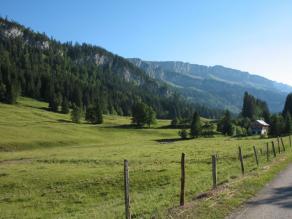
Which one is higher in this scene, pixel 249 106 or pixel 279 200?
pixel 249 106

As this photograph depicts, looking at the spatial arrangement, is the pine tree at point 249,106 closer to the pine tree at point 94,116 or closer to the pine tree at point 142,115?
the pine tree at point 142,115

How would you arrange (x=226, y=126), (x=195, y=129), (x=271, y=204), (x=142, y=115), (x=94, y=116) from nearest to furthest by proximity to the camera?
(x=271, y=204)
(x=195, y=129)
(x=226, y=126)
(x=94, y=116)
(x=142, y=115)

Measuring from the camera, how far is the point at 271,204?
52.0 feet

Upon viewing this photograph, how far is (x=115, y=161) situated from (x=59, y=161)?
31.1 ft

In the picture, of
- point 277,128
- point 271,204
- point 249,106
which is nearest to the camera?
point 271,204

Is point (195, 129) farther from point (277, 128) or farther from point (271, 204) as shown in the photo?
point (271, 204)

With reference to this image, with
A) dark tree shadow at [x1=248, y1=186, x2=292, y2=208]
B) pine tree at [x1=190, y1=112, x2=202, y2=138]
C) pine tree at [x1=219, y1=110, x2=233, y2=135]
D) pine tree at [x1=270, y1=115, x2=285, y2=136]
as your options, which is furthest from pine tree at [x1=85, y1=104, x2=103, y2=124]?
dark tree shadow at [x1=248, y1=186, x2=292, y2=208]

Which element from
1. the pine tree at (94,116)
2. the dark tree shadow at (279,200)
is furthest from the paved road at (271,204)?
the pine tree at (94,116)

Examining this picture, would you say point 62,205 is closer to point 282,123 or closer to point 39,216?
point 39,216

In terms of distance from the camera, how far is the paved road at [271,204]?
1391 centimetres

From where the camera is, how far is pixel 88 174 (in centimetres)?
3628

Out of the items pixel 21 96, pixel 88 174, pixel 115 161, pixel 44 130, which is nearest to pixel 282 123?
pixel 44 130

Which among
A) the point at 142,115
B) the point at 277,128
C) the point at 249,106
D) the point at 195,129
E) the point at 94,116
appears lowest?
the point at 195,129

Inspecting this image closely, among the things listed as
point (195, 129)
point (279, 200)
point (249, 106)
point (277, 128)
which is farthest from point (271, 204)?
point (249, 106)
